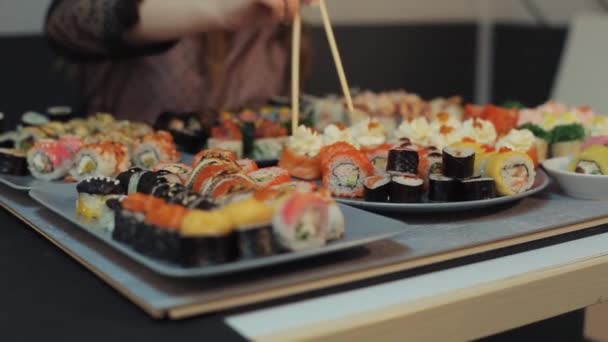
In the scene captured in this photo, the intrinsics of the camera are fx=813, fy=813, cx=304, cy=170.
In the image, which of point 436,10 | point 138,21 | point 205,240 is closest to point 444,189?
point 205,240

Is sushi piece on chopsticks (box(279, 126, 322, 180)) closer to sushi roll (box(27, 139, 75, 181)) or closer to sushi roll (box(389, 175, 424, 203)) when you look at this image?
sushi roll (box(389, 175, 424, 203))

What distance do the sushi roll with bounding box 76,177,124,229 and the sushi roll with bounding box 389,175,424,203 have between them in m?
0.42

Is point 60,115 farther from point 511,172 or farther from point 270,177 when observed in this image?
point 511,172

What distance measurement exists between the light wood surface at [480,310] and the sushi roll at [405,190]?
24 cm

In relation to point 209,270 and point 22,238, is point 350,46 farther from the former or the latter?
point 209,270

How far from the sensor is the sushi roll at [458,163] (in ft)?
4.19

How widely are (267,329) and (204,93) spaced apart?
1943mm

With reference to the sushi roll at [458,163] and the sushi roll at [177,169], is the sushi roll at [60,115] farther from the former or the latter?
the sushi roll at [458,163]

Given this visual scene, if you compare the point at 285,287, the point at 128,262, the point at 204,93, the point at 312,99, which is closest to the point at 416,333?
the point at 285,287

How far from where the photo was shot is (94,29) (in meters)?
2.09

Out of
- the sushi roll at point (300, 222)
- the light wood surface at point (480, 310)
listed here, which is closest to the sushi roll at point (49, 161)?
the sushi roll at point (300, 222)

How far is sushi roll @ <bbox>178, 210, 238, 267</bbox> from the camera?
94 centimetres

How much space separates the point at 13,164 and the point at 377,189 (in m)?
0.71

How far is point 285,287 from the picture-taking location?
0.97 meters
